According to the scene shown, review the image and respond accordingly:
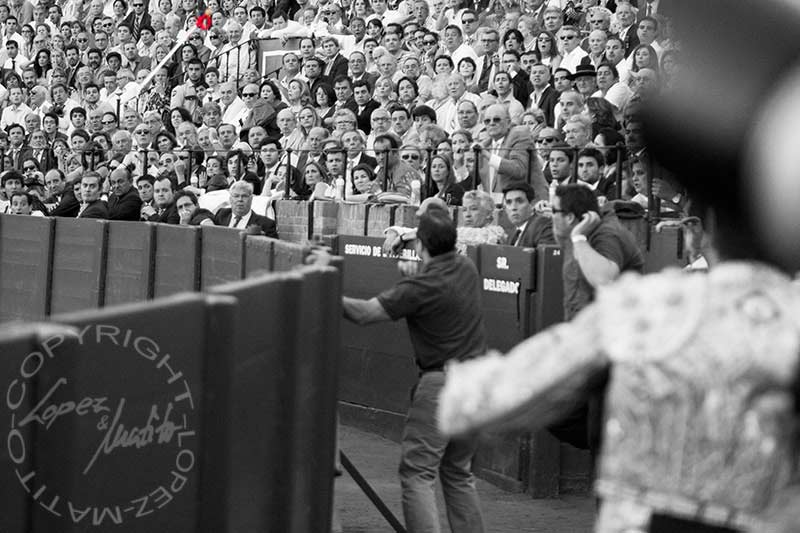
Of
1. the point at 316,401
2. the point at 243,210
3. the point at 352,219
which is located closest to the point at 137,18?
the point at 243,210

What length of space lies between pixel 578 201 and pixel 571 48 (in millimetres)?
5981

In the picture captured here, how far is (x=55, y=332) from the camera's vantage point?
9.73ft

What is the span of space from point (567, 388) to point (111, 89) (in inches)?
713

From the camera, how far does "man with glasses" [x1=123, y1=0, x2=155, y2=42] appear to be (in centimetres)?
2172

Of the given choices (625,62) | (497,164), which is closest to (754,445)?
(497,164)

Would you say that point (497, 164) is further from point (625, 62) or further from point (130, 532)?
point (130, 532)

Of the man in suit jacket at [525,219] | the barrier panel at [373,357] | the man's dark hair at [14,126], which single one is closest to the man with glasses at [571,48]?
the barrier panel at [373,357]

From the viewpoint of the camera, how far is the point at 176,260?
11.6 m

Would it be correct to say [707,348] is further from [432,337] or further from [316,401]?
[432,337]

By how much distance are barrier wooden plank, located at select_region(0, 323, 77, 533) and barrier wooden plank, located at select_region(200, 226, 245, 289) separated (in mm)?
5688

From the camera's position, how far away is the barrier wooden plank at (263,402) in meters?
4.13

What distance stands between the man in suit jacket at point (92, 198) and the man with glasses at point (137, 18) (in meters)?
7.23

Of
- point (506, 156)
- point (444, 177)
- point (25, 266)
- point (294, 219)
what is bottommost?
point (25, 266)

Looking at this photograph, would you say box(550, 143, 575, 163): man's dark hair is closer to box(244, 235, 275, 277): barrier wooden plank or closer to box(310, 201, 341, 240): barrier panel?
box(310, 201, 341, 240): barrier panel
